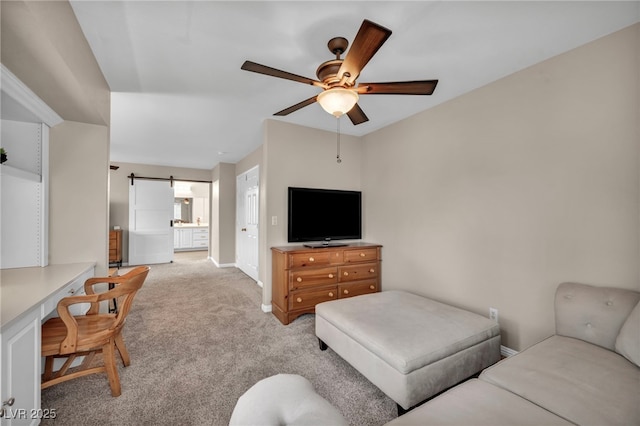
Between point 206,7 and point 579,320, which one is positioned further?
point 579,320

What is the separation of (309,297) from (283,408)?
83.4 inches

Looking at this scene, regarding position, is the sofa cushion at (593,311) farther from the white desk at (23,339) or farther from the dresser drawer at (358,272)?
the white desk at (23,339)

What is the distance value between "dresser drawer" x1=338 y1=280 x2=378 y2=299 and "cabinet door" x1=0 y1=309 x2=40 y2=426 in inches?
101

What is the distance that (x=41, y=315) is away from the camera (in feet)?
4.86

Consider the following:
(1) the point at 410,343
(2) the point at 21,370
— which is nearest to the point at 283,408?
(1) the point at 410,343

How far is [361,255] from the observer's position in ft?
11.4

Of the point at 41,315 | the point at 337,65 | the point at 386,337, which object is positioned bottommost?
the point at 386,337

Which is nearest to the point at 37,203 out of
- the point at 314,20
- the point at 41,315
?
the point at 41,315

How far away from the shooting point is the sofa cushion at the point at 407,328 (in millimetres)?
1620

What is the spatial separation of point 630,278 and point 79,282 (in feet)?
12.7

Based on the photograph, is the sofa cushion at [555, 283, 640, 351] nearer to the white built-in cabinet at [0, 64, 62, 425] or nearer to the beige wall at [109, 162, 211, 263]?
the white built-in cabinet at [0, 64, 62, 425]

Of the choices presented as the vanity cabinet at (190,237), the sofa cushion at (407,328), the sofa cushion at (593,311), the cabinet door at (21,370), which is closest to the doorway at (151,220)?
the vanity cabinet at (190,237)

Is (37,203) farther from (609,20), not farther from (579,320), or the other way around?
(609,20)

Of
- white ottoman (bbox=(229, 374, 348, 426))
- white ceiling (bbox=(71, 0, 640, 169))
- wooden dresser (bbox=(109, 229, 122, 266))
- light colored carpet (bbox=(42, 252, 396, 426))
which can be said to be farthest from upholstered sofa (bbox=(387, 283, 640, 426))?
wooden dresser (bbox=(109, 229, 122, 266))
